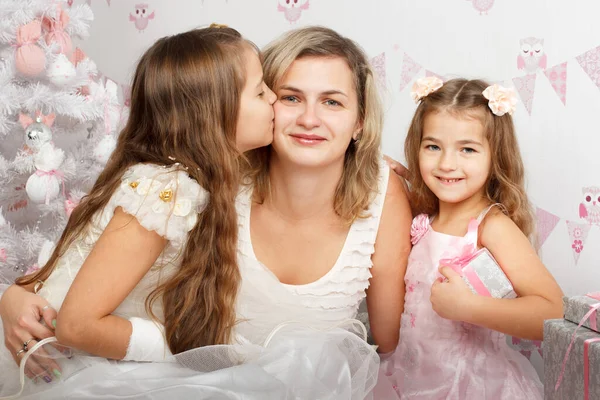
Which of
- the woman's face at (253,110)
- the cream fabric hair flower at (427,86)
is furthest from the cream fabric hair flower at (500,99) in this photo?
the woman's face at (253,110)

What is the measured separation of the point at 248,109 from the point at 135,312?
1.94ft

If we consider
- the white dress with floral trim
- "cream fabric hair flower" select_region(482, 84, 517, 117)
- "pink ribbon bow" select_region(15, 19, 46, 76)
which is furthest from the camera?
"pink ribbon bow" select_region(15, 19, 46, 76)

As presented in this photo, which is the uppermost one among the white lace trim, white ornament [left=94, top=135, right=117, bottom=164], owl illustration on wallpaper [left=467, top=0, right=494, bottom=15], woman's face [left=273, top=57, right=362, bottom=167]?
owl illustration on wallpaper [left=467, top=0, right=494, bottom=15]

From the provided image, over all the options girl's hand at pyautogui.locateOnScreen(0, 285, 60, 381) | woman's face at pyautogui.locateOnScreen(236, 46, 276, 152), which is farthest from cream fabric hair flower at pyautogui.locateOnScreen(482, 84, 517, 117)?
girl's hand at pyautogui.locateOnScreen(0, 285, 60, 381)

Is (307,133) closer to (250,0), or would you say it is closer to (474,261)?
(474,261)

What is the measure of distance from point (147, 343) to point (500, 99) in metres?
1.15

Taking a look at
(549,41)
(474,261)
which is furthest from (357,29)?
(474,261)

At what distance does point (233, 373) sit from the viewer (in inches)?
58.9

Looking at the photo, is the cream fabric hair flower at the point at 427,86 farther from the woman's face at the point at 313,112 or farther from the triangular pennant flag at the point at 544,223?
the triangular pennant flag at the point at 544,223

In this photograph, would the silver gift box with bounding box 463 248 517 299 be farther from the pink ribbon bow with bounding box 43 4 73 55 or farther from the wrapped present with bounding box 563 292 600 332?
the pink ribbon bow with bounding box 43 4 73 55

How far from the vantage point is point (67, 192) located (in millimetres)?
2703

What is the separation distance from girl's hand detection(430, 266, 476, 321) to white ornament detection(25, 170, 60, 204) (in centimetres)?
139

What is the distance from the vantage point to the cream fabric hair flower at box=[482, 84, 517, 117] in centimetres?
195

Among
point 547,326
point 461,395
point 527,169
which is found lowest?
point 461,395
